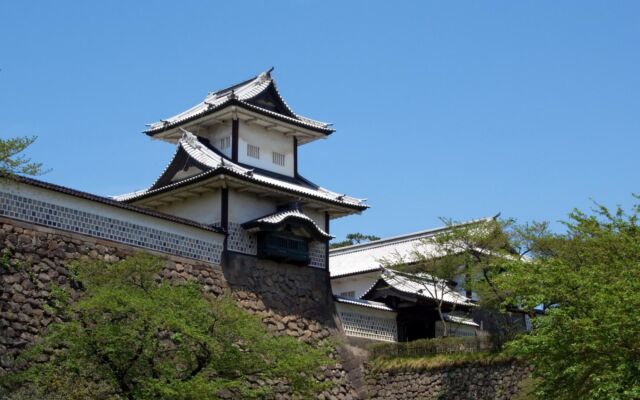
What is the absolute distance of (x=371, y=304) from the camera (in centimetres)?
3334

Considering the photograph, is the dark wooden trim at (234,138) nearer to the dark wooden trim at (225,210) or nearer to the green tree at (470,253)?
the dark wooden trim at (225,210)

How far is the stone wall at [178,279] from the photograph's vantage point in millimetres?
22328

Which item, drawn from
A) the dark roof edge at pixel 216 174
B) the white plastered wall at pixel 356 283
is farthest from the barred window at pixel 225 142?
the white plastered wall at pixel 356 283

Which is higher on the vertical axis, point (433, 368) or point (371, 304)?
point (371, 304)

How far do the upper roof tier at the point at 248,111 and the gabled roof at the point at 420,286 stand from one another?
5656 mm

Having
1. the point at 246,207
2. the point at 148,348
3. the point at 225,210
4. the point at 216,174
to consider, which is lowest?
the point at 148,348

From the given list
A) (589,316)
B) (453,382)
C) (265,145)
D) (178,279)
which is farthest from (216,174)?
(589,316)

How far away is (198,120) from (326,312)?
746 cm

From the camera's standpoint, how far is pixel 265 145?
32688 millimetres

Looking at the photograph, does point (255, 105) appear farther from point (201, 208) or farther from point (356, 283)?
point (356, 283)

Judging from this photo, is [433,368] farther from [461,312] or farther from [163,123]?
[163,123]

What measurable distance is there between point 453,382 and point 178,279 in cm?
922

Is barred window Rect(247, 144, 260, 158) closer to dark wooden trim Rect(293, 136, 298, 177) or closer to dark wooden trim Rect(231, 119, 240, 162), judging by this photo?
dark wooden trim Rect(231, 119, 240, 162)

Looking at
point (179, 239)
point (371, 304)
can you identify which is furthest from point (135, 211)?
point (371, 304)
